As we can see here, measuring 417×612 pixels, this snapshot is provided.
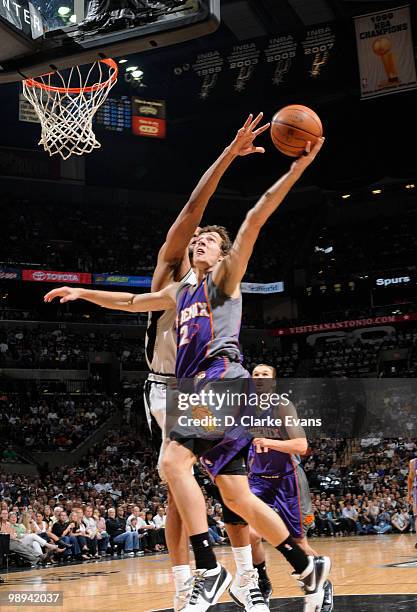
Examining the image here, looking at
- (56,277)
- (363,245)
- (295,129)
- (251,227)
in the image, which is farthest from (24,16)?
(363,245)

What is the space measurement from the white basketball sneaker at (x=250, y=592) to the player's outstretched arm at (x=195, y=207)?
1.77m

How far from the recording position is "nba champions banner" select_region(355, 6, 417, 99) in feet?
59.2

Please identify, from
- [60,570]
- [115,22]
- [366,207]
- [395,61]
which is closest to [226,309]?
[115,22]

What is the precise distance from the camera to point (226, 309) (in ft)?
14.3

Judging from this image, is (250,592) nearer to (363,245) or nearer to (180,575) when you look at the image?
(180,575)

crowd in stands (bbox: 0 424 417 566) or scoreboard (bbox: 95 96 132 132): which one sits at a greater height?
scoreboard (bbox: 95 96 132 132)

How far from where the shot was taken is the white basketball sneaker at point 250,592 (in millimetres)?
4250

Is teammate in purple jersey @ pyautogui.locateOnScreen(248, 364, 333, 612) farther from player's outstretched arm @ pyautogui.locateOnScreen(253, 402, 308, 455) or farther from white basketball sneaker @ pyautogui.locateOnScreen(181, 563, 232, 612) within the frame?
white basketball sneaker @ pyautogui.locateOnScreen(181, 563, 232, 612)

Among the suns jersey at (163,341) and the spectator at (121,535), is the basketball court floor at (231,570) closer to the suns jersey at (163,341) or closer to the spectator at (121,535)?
the spectator at (121,535)

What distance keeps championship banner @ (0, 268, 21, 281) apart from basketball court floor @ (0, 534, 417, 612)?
15574 millimetres

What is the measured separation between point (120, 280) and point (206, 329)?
2443 centimetres

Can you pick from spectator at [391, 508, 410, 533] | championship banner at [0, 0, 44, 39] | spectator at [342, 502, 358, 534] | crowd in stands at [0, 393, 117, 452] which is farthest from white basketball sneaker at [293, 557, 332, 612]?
crowd in stands at [0, 393, 117, 452]

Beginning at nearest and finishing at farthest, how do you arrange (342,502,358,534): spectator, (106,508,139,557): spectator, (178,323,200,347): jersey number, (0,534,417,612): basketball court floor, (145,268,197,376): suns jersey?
(178,323,200,347): jersey number → (145,268,197,376): suns jersey → (0,534,417,612): basketball court floor → (106,508,139,557): spectator → (342,502,358,534): spectator

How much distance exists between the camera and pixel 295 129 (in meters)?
4.52
